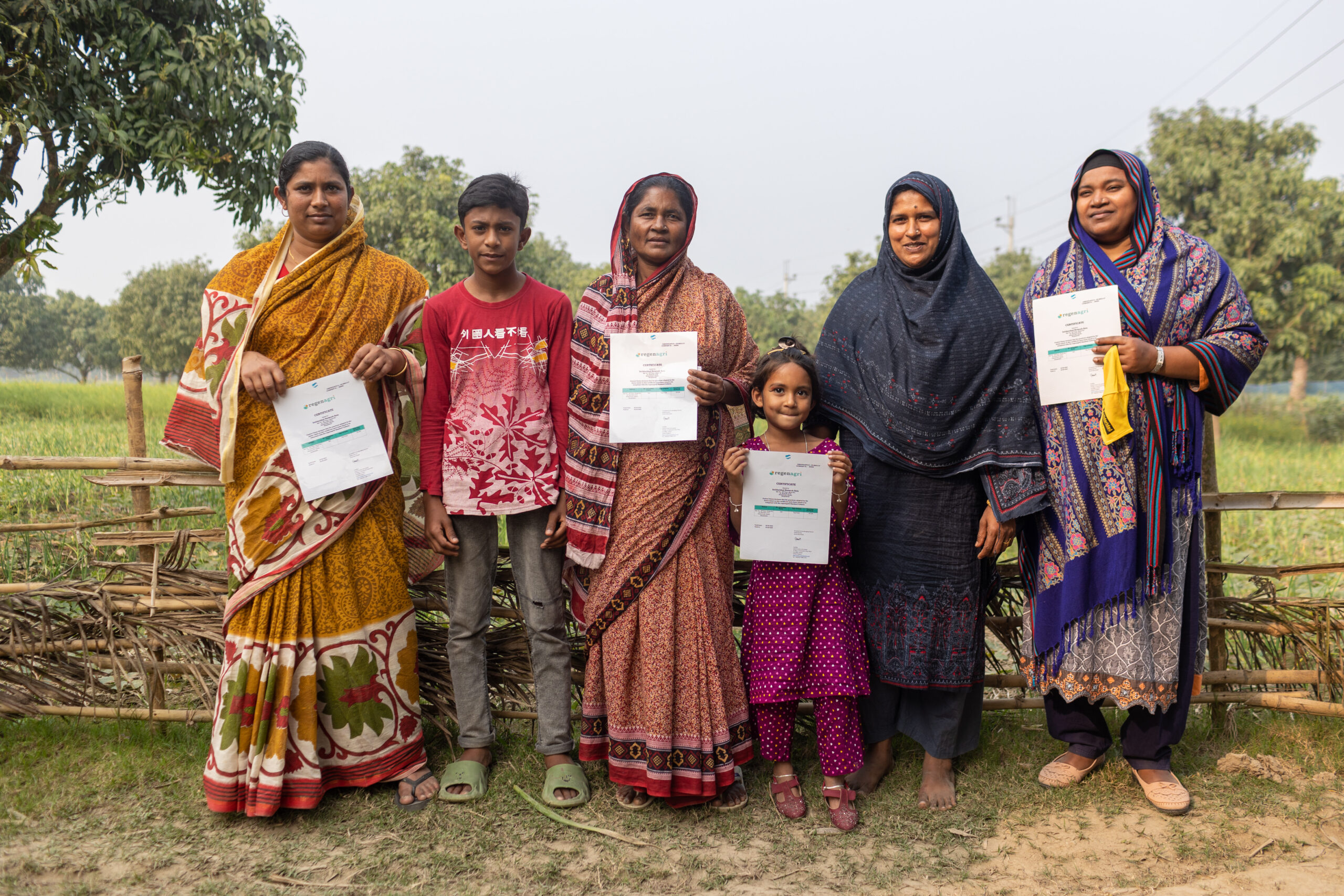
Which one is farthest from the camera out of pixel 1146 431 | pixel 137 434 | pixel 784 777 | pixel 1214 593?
pixel 1214 593

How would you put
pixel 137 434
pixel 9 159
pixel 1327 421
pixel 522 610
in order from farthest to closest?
pixel 1327 421 → pixel 9 159 → pixel 137 434 → pixel 522 610

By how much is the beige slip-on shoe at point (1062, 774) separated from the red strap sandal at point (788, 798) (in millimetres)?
931

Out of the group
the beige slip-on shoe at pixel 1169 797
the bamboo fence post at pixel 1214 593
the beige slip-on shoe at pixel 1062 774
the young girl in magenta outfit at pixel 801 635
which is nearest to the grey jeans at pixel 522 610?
the young girl in magenta outfit at pixel 801 635

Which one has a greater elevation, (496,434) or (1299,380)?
(1299,380)

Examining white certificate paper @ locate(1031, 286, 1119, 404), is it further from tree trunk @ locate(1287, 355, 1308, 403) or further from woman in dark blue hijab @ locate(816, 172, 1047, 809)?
tree trunk @ locate(1287, 355, 1308, 403)

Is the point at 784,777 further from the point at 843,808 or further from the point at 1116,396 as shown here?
the point at 1116,396

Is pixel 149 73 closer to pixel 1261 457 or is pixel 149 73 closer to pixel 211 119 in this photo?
pixel 211 119

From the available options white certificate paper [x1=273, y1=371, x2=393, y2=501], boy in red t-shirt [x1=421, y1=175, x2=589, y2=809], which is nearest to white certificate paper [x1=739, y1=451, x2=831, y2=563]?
boy in red t-shirt [x1=421, y1=175, x2=589, y2=809]

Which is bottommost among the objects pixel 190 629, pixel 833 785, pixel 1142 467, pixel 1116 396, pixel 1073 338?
pixel 833 785

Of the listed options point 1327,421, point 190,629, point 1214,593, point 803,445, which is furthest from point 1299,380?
point 190,629

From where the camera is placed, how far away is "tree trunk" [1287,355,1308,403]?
21.4 m

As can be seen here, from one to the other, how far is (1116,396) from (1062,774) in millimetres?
1443

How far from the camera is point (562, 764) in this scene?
9.96 feet

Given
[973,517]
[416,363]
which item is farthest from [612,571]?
[973,517]
